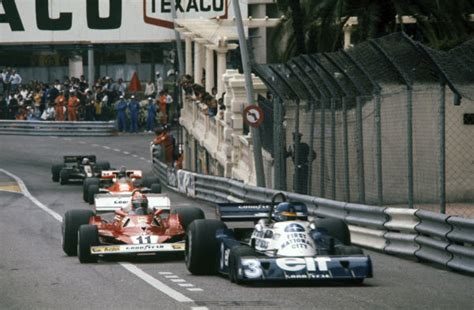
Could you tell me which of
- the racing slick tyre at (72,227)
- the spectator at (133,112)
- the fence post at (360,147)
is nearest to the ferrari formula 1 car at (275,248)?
the racing slick tyre at (72,227)

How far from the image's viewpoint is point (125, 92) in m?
60.4

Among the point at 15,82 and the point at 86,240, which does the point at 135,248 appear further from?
the point at 15,82

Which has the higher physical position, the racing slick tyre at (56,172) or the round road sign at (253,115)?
the round road sign at (253,115)

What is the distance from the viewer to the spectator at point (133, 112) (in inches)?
2229

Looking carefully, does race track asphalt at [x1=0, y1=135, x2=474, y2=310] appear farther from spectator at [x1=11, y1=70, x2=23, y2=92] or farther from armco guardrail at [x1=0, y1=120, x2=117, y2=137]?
spectator at [x1=11, y1=70, x2=23, y2=92]

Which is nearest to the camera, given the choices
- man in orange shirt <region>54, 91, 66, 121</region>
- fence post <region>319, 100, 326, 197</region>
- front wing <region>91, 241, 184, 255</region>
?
front wing <region>91, 241, 184, 255</region>

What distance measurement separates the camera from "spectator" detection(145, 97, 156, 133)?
5690cm

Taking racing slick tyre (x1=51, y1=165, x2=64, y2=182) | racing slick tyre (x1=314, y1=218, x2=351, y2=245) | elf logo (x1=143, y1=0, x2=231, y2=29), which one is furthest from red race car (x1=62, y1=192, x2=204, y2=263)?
elf logo (x1=143, y1=0, x2=231, y2=29)

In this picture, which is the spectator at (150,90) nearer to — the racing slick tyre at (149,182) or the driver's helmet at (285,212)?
the racing slick tyre at (149,182)

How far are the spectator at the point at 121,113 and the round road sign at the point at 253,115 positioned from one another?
2722 cm

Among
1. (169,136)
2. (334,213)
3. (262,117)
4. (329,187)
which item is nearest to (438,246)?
(334,213)

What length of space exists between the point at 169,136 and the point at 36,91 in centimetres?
1491

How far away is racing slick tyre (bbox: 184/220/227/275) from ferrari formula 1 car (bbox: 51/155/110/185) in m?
22.5

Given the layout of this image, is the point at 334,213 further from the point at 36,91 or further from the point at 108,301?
the point at 36,91
